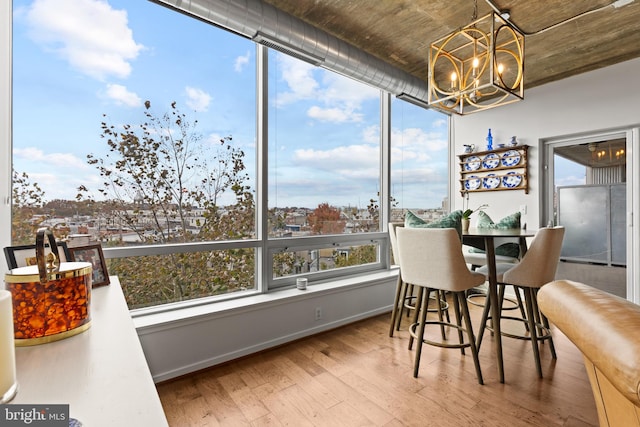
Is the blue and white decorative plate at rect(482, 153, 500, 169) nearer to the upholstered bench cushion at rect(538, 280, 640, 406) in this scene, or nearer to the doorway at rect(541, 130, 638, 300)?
the doorway at rect(541, 130, 638, 300)

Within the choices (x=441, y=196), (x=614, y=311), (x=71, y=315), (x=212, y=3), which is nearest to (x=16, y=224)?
(x=71, y=315)

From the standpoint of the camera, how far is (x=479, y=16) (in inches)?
105

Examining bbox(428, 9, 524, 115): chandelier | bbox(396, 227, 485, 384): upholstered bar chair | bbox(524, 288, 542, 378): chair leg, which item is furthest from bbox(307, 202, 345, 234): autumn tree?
bbox(524, 288, 542, 378): chair leg

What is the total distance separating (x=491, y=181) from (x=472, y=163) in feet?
1.25

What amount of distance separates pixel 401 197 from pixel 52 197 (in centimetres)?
345

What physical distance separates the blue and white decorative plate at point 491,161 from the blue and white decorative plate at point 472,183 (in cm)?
20

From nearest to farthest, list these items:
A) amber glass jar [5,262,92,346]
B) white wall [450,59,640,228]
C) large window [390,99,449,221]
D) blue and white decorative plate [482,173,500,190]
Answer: amber glass jar [5,262,92,346], white wall [450,59,640,228], large window [390,99,449,221], blue and white decorative plate [482,173,500,190]

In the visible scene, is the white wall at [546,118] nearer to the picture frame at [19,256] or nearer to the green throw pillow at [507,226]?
the green throw pillow at [507,226]

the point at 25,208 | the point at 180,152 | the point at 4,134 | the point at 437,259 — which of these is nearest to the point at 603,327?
the point at 437,259

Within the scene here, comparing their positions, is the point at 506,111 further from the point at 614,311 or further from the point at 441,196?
the point at 614,311

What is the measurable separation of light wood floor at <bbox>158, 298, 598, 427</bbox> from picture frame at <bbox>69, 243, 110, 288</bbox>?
901 millimetres

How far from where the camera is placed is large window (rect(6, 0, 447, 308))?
74.5 inches

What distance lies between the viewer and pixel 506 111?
4.23 m
